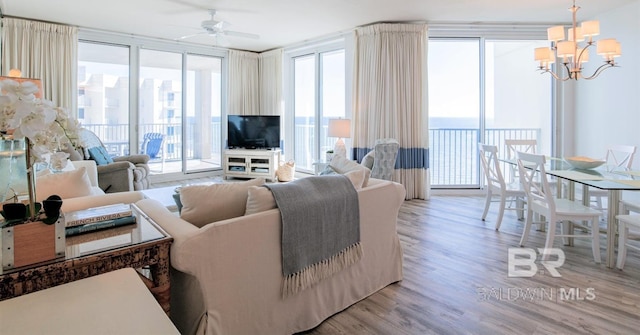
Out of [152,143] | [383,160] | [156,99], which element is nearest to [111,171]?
[152,143]

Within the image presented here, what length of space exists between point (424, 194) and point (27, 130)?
4952mm

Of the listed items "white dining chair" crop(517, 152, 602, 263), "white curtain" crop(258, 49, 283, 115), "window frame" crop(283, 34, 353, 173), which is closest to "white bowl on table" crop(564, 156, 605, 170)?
"white dining chair" crop(517, 152, 602, 263)

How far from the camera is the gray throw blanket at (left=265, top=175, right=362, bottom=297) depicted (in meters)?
1.87

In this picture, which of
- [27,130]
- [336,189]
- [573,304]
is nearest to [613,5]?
[573,304]

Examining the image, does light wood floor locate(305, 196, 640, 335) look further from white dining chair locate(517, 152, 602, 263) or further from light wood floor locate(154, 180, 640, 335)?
white dining chair locate(517, 152, 602, 263)

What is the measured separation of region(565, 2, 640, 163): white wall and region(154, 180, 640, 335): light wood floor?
208 cm

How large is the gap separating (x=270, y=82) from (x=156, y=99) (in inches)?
88.4

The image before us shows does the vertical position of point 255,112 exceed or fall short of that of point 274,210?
it exceeds it

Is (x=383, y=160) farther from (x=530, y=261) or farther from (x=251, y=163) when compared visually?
(x=251, y=163)

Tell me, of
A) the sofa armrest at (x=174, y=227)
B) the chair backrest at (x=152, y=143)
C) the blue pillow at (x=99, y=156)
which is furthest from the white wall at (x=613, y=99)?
the chair backrest at (x=152, y=143)

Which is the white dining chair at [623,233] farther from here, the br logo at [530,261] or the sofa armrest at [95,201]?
the sofa armrest at [95,201]

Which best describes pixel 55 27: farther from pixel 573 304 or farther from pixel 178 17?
pixel 573 304

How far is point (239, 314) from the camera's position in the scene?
5.64 feet

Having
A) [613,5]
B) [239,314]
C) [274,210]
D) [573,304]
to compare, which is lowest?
[573,304]
